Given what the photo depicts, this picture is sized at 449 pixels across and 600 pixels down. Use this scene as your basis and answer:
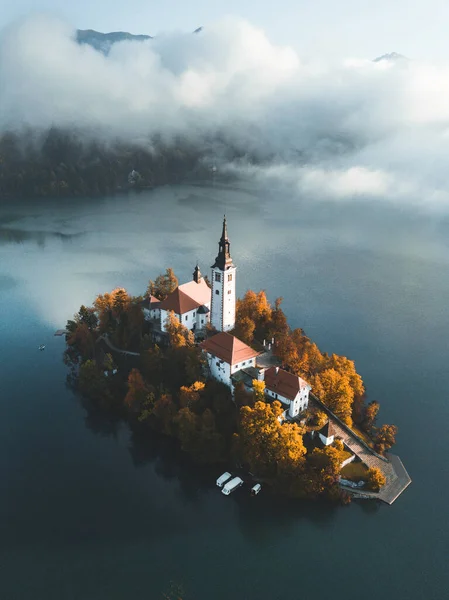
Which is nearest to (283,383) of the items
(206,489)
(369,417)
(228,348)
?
(228,348)

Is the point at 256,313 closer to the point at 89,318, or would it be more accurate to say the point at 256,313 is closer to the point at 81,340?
the point at 89,318

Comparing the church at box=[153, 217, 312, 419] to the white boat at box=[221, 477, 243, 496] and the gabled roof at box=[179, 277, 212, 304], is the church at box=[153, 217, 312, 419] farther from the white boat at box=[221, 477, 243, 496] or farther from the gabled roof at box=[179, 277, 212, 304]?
the white boat at box=[221, 477, 243, 496]

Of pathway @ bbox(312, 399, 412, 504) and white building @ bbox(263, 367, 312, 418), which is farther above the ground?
white building @ bbox(263, 367, 312, 418)

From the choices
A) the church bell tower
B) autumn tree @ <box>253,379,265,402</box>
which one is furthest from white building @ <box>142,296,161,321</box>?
autumn tree @ <box>253,379,265,402</box>

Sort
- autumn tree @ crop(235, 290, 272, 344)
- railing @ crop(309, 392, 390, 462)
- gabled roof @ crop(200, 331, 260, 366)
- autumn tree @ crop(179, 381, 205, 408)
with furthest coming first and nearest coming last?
autumn tree @ crop(235, 290, 272, 344), gabled roof @ crop(200, 331, 260, 366), autumn tree @ crop(179, 381, 205, 408), railing @ crop(309, 392, 390, 462)

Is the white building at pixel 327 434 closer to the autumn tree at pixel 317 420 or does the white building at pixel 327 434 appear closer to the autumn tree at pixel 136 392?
the autumn tree at pixel 317 420

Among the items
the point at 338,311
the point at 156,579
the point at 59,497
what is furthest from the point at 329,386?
the point at 338,311
